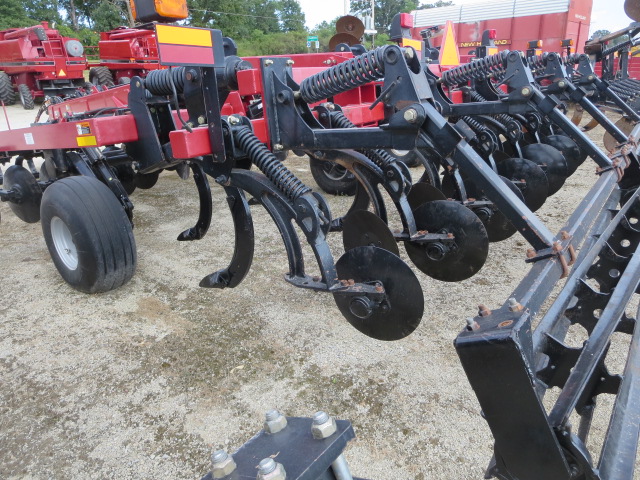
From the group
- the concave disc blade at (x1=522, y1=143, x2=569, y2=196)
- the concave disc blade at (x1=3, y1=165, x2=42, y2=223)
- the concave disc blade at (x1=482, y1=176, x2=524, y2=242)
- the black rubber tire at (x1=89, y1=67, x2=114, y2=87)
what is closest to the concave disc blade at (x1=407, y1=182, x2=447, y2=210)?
the concave disc blade at (x1=482, y1=176, x2=524, y2=242)

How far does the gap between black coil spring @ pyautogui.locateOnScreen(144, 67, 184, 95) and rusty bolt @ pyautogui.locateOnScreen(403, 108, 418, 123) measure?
47.3 inches

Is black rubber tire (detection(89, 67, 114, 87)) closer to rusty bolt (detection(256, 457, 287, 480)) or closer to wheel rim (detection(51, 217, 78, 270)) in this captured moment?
wheel rim (detection(51, 217, 78, 270))

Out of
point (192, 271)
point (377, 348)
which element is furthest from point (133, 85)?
point (377, 348)

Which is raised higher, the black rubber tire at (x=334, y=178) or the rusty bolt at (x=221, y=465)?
the rusty bolt at (x=221, y=465)

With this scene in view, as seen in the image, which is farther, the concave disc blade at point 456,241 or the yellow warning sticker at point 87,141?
the yellow warning sticker at point 87,141

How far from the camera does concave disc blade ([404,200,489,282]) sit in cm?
239

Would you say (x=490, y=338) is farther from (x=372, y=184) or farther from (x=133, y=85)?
(x=133, y=85)

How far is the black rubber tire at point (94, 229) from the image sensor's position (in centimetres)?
282

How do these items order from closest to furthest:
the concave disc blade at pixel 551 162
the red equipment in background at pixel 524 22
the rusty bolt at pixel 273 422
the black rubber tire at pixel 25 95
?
the rusty bolt at pixel 273 422
the concave disc blade at pixel 551 162
the black rubber tire at pixel 25 95
the red equipment in background at pixel 524 22

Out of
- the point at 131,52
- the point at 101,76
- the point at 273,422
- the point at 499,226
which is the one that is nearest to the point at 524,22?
the point at 131,52

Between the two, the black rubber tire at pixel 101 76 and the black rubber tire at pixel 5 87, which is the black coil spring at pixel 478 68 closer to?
the black rubber tire at pixel 101 76

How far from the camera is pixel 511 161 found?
347cm

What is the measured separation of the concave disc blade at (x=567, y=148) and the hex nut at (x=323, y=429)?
4.05 metres

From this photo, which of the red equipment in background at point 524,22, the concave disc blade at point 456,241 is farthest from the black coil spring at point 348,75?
the red equipment in background at point 524,22
